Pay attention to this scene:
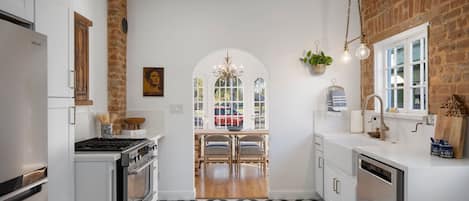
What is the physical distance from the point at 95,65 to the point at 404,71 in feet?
11.0

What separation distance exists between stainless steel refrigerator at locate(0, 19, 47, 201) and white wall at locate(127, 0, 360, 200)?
2701mm

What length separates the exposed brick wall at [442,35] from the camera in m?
2.74

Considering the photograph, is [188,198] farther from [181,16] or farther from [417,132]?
[417,132]

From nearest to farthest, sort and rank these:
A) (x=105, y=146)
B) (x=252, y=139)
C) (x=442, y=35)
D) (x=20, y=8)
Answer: (x=20, y=8) → (x=442, y=35) → (x=105, y=146) → (x=252, y=139)

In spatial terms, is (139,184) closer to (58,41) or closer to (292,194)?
(58,41)

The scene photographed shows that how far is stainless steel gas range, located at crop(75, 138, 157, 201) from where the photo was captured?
9.62ft

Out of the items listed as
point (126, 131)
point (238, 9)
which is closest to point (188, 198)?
point (126, 131)

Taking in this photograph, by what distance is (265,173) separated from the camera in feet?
20.7

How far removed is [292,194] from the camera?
466 centimetres

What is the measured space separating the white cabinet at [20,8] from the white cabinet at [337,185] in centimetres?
286

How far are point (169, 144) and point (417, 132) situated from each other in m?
2.90

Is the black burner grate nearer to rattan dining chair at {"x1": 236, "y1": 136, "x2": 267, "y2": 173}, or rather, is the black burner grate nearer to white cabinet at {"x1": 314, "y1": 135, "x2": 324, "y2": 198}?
white cabinet at {"x1": 314, "y1": 135, "x2": 324, "y2": 198}

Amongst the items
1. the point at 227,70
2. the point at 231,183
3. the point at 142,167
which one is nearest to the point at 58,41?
the point at 142,167

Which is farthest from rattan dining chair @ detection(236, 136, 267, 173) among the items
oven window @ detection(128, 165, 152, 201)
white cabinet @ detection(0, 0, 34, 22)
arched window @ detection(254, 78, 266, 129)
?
white cabinet @ detection(0, 0, 34, 22)
